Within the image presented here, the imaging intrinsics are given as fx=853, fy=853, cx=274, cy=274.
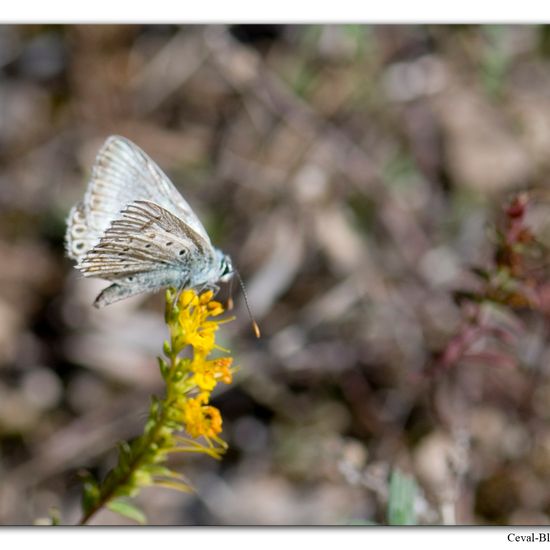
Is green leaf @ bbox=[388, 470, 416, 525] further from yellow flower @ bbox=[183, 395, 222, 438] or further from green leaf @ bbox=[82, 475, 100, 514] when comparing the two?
green leaf @ bbox=[82, 475, 100, 514]

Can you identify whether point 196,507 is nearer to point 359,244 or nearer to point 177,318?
point 359,244

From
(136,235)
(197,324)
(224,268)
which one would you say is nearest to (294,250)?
(224,268)

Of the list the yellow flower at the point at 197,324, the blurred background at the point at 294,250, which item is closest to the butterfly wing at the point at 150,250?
the yellow flower at the point at 197,324

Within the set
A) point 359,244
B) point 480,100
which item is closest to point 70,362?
point 359,244

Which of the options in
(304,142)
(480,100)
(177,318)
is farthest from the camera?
(480,100)

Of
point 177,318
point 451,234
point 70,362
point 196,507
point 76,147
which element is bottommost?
point 196,507

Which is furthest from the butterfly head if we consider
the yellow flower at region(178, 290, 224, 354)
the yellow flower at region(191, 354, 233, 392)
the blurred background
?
the blurred background

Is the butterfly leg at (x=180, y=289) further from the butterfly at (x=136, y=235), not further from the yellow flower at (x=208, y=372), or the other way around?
the yellow flower at (x=208, y=372)
